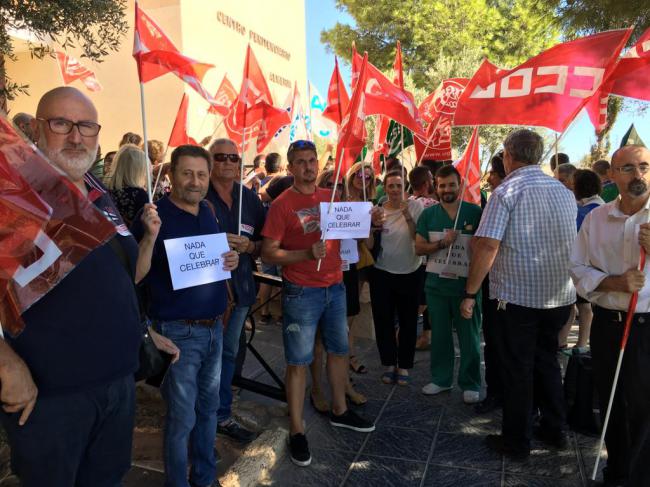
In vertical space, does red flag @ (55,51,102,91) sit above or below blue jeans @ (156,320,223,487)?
above

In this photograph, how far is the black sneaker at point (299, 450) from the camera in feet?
11.1

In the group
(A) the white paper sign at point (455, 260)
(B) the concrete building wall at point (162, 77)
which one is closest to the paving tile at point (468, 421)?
(A) the white paper sign at point (455, 260)

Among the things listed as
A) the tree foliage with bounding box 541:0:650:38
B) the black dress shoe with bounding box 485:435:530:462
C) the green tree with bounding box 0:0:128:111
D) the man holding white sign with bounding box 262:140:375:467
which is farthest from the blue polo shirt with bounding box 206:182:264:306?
the tree foliage with bounding box 541:0:650:38

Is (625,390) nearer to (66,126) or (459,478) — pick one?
(459,478)

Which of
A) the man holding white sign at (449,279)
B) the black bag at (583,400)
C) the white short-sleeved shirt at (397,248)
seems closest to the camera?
the black bag at (583,400)

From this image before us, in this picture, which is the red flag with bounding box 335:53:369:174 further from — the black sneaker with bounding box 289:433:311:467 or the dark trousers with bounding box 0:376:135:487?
the dark trousers with bounding box 0:376:135:487

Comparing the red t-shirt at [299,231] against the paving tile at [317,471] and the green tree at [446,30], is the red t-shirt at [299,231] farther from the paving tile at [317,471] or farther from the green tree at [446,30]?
the green tree at [446,30]

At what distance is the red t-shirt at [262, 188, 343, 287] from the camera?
3449 mm

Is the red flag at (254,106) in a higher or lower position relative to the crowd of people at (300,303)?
higher

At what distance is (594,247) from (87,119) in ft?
9.22

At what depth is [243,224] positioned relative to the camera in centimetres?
365

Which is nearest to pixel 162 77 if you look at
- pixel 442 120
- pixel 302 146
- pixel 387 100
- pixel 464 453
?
pixel 442 120

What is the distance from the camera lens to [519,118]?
393 cm

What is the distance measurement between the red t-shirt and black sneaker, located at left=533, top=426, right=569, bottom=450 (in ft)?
6.36
